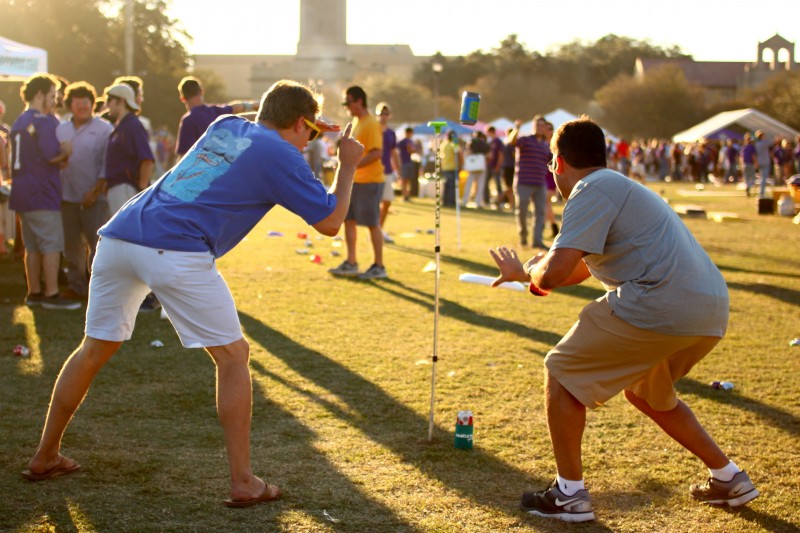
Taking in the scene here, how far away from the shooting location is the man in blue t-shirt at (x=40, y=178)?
9062 millimetres

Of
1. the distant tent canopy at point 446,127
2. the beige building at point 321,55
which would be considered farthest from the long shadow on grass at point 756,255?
the beige building at point 321,55

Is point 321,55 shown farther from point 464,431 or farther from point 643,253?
point 643,253

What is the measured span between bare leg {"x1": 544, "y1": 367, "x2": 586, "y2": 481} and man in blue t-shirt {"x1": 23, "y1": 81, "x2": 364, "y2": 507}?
4.02ft

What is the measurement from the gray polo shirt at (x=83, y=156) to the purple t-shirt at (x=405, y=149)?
1751 cm

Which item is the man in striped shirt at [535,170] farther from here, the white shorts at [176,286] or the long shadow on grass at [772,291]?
the white shorts at [176,286]

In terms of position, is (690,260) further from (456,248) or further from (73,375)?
(456,248)

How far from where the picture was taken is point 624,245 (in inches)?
162

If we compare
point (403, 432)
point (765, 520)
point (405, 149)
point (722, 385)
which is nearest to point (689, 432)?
point (765, 520)

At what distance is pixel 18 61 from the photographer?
1505cm

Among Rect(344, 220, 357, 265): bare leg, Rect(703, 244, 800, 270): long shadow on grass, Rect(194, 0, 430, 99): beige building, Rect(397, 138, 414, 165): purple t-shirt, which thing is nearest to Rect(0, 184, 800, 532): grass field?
Rect(344, 220, 357, 265): bare leg

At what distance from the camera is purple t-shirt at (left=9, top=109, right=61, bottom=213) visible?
29.8 ft

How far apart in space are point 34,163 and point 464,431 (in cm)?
572

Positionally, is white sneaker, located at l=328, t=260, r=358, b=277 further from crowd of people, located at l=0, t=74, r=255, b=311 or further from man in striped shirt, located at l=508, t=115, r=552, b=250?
man in striped shirt, located at l=508, t=115, r=552, b=250

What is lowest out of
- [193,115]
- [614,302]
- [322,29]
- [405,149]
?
[614,302]
